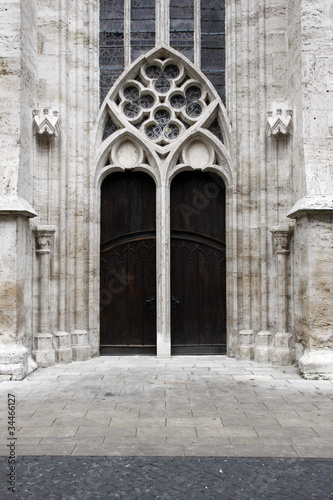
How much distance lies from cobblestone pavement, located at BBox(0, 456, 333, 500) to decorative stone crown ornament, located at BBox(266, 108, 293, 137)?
4.95 metres

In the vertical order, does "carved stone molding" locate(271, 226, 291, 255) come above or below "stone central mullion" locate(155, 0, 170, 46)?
below

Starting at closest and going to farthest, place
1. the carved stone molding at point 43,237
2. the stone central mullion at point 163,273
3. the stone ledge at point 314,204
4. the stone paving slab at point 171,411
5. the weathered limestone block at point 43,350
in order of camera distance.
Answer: the stone paving slab at point 171,411 → the stone ledge at point 314,204 → the weathered limestone block at point 43,350 → the carved stone molding at point 43,237 → the stone central mullion at point 163,273

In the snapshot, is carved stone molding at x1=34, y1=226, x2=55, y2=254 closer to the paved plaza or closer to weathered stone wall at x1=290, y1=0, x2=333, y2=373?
the paved plaza

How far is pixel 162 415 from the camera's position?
4.67 m

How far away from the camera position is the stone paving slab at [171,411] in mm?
3875

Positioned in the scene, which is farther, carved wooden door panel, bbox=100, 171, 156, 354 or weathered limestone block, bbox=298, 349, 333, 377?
carved wooden door panel, bbox=100, 171, 156, 354

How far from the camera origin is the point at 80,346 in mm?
7262

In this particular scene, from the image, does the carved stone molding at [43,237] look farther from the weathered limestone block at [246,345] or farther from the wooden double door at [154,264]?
the weathered limestone block at [246,345]

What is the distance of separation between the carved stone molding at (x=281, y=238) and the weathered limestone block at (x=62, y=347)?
11.4 ft

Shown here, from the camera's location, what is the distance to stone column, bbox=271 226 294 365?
697 cm

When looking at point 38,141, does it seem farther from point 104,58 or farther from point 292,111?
point 292,111

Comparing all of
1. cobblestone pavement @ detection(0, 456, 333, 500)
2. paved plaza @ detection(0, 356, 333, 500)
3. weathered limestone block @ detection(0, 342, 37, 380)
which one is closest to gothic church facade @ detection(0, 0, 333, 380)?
weathered limestone block @ detection(0, 342, 37, 380)

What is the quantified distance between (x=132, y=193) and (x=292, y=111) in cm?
285
